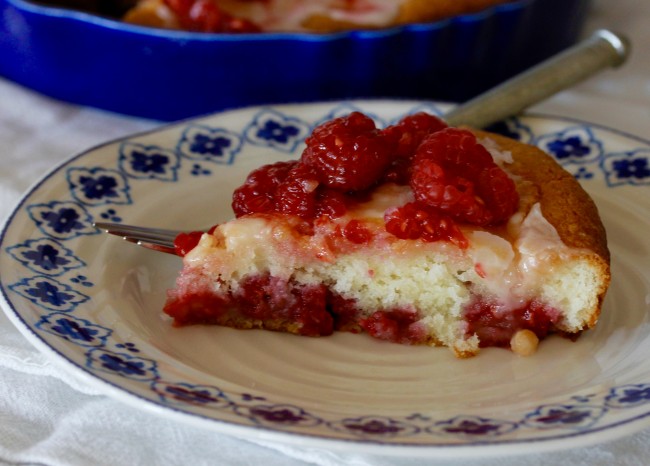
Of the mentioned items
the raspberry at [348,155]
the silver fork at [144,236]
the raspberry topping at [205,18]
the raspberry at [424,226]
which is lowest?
the silver fork at [144,236]

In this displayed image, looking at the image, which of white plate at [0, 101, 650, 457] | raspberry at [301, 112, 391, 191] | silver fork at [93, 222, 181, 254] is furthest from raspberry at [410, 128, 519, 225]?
silver fork at [93, 222, 181, 254]

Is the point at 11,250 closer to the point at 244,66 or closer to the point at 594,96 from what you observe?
the point at 244,66

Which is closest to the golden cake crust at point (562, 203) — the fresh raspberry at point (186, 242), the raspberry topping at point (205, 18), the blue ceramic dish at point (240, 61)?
the blue ceramic dish at point (240, 61)

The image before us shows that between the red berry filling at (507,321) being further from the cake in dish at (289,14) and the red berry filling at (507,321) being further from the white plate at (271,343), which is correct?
the cake in dish at (289,14)

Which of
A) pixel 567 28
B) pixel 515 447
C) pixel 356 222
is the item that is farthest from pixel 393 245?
pixel 567 28

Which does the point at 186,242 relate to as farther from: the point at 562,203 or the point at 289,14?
the point at 289,14

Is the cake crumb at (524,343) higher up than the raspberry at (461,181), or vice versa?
the raspberry at (461,181)
